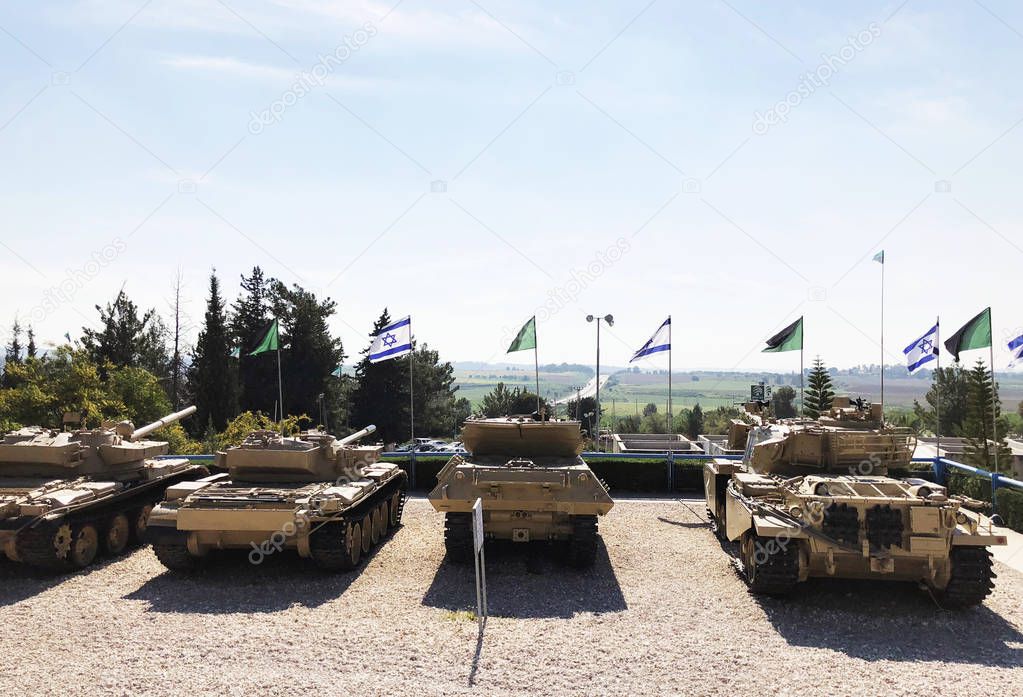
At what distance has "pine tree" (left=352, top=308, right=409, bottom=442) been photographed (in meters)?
50.0

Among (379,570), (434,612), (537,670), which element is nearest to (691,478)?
(379,570)

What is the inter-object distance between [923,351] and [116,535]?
18.4 m

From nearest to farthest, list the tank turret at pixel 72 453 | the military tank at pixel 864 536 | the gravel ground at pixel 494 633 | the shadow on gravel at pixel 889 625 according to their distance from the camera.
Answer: the gravel ground at pixel 494 633
the shadow on gravel at pixel 889 625
the military tank at pixel 864 536
the tank turret at pixel 72 453

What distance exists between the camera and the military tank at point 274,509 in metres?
10.6

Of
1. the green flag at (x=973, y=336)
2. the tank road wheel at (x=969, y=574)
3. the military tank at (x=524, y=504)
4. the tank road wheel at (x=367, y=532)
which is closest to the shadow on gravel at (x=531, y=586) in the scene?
the military tank at (x=524, y=504)

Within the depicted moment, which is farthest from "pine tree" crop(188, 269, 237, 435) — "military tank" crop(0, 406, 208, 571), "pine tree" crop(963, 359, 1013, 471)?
"pine tree" crop(963, 359, 1013, 471)

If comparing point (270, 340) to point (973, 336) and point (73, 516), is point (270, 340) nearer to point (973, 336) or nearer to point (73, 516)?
point (73, 516)

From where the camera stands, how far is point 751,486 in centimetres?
1105

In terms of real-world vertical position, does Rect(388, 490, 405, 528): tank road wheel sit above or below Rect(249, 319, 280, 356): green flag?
below

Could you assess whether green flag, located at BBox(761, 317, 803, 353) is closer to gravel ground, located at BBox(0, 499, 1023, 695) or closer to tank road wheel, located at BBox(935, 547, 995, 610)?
gravel ground, located at BBox(0, 499, 1023, 695)

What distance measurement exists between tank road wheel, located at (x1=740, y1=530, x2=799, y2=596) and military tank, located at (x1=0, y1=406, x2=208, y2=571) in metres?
8.99

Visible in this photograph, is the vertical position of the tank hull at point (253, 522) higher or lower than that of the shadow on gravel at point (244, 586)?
higher

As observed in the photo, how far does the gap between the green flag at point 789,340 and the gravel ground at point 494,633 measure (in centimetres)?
1048

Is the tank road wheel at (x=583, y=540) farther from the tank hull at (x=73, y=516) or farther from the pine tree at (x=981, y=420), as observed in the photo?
the pine tree at (x=981, y=420)
